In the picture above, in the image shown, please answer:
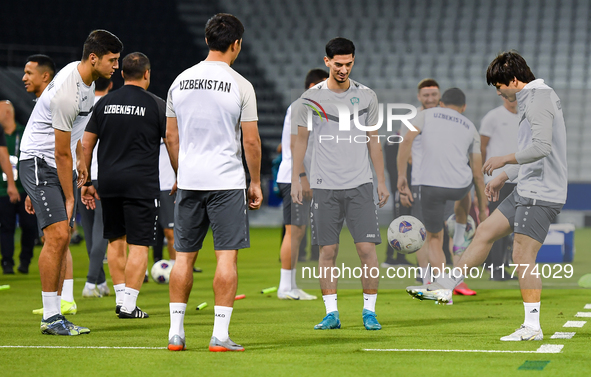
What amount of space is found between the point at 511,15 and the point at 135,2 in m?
10.9

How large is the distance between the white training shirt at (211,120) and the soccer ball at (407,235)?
2708 mm

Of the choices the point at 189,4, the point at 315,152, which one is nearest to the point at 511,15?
the point at 189,4

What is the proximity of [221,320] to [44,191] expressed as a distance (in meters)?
1.77

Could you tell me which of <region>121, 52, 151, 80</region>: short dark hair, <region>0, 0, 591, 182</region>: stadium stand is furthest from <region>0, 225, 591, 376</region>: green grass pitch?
<region>0, 0, 591, 182</region>: stadium stand

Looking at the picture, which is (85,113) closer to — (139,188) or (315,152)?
(139,188)

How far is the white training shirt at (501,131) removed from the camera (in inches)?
327

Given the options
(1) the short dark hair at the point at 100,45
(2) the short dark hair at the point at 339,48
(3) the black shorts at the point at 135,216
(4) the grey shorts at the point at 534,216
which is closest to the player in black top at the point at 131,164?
(3) the black shorts at the point at 135,216

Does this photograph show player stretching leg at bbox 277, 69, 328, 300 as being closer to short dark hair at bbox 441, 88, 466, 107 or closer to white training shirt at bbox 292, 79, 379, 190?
short dark hair at bbox 441, 88, 466, 107

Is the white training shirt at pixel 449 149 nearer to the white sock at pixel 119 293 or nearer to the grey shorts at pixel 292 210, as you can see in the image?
the grey shorts at pixel 292 210

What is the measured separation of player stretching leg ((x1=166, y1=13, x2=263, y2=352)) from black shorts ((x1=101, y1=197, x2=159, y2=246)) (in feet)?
5.11

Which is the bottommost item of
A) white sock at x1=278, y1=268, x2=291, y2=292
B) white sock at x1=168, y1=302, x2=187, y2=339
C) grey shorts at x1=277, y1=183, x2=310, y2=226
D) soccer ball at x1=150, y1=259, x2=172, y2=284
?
soccer ball at x1=150, y1=259, x2=172, y2=284

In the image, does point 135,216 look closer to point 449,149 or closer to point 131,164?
point 131,164

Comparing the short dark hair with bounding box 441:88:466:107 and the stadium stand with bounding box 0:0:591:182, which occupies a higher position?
the stadium stand with bounding box 0:0:591:182

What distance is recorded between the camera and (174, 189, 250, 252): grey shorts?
14.8ft
